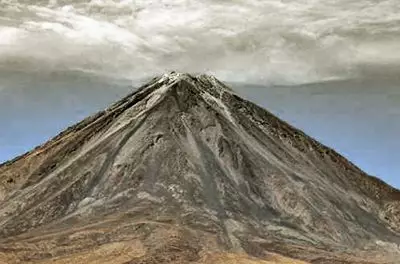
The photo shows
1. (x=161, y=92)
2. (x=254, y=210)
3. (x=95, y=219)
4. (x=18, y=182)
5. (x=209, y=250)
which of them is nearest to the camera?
(x=209, y=250)

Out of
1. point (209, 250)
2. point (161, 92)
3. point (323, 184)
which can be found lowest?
point (209, 250)

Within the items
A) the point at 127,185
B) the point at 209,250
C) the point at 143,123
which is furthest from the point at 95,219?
the point at 143,123

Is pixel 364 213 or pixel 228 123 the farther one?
pixel 228 123

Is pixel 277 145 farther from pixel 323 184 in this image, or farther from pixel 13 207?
pixel 13 207

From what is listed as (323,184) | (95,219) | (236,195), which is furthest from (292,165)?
(95,219)

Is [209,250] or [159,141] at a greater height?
[159,141]

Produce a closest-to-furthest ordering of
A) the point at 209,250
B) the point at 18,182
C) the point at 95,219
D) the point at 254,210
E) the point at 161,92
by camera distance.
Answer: the point at 209,250, the point at 95,219, the point at 254,210, the point at 18,182, the point at 161,92

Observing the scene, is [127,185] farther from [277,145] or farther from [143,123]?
[277,145]
